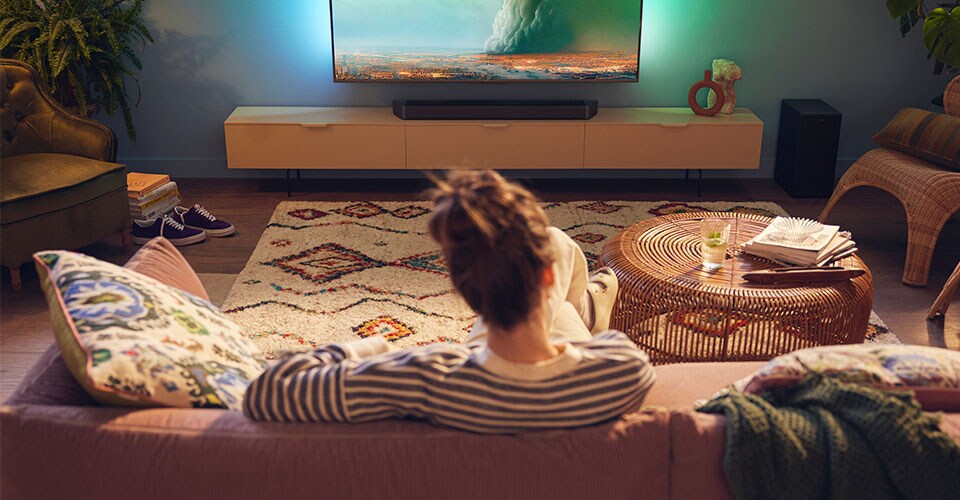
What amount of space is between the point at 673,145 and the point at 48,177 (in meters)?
2.79

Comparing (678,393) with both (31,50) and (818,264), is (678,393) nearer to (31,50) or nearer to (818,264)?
(818,264)

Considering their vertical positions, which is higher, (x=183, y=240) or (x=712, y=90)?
(x=712, y=90)

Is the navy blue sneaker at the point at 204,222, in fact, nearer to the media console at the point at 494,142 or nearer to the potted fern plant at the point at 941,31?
the media console at the point at 494,142

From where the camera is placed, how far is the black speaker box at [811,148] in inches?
176

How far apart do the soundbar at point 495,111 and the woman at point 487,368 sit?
3.23m

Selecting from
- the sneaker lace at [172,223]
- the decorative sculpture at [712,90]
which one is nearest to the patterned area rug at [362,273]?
the sneaker lace at [172,223]

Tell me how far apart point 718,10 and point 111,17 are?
2949mm

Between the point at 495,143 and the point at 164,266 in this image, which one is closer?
the point at 164,266

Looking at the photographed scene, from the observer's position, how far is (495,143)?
4.54 metres

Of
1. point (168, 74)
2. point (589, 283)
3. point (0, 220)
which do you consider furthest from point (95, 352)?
point (168, 74)

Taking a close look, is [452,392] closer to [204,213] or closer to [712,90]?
[204,213]

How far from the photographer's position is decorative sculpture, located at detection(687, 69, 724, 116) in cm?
458

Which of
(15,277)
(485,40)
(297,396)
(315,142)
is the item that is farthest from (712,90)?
(297,396)

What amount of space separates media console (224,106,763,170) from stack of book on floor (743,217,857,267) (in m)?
1.76
